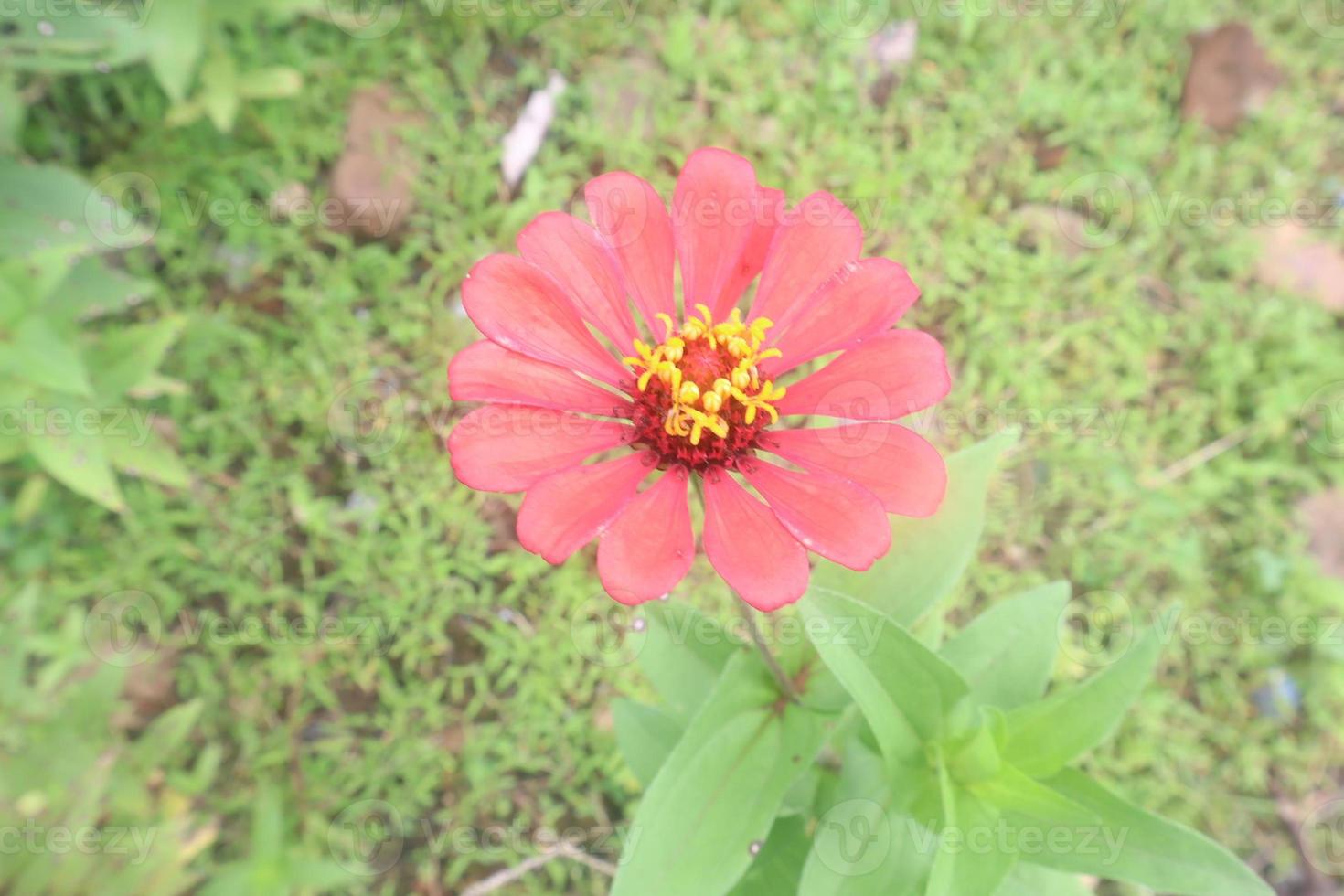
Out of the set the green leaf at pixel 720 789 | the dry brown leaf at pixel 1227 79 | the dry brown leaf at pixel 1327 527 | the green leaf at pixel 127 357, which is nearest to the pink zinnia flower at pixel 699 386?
the green leaf at pixel 720 789

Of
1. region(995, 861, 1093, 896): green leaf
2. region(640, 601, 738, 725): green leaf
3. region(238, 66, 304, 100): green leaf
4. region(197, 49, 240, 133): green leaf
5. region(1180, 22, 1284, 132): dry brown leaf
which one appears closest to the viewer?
region(995, 861, 1093, 896): green leaf

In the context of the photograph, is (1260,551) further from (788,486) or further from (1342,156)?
(788,486)

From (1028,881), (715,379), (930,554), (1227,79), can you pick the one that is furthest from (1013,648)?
(1227,79)

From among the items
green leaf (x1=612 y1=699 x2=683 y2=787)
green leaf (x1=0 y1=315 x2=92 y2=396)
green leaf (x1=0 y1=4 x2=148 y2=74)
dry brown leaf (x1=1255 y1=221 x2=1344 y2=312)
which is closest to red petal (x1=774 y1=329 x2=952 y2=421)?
green leaf (x1=612 y1=699 x2=683 y2=787)

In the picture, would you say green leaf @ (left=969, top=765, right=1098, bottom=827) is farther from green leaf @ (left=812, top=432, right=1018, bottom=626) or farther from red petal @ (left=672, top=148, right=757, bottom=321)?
red petal @ (left=672, top=148, right=757, bottom=321)

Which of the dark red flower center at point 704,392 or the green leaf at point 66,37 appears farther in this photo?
the green leaf at point 66,37

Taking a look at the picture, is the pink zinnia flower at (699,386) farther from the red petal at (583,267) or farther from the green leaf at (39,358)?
the green leaf at (39,358)
